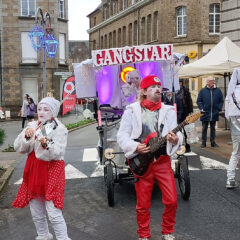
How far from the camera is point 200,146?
490 inches

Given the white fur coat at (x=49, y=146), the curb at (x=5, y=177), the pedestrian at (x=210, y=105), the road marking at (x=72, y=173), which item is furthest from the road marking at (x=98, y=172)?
the white fur coat at (x=49, y=146)

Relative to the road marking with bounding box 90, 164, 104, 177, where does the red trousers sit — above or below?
above

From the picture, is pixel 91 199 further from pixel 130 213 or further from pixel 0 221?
pixel 0 221

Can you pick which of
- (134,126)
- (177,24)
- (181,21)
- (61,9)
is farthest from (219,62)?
(61,9)

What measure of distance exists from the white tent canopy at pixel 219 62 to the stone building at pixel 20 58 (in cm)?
2262

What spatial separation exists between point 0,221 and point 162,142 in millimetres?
2650

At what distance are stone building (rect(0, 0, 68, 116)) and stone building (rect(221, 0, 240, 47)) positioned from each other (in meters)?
20.3

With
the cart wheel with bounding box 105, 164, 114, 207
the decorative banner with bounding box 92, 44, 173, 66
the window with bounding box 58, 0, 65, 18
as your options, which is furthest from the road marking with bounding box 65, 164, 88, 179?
the window with bounding box 58, 0, 65, 18

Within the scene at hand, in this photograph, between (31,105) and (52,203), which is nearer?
(52,203)

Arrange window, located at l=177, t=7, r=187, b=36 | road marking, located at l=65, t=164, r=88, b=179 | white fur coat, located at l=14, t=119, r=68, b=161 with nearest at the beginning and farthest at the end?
1. white fur coat, located at l=14, t=119, r=68, b=161
2. road marking, located at l=65, t=164, r=88, b=179
3. window, located at l=177, t=7, r=187, b=36

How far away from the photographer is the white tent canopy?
43.5 feet

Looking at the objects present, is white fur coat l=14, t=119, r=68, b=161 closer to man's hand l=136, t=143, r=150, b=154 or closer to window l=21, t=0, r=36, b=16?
man's hand l=136, t=143, r=150, b=154

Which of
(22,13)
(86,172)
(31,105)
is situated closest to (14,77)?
(22,13)

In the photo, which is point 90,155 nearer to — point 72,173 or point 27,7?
point 72,173
